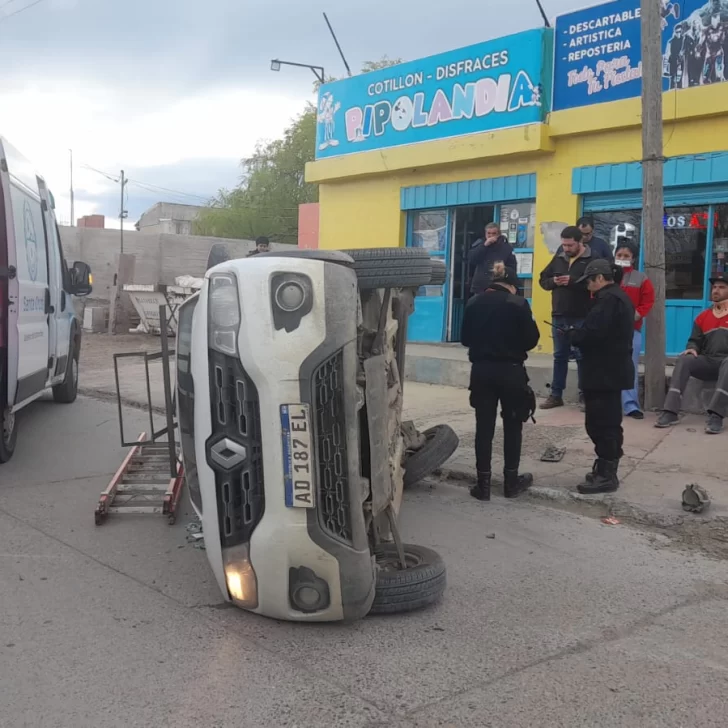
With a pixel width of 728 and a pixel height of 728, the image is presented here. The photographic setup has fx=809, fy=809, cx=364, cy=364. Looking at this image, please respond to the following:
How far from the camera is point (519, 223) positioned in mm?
11773

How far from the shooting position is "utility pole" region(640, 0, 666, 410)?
308 inches

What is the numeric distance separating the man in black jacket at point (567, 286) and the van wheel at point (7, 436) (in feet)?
17.1

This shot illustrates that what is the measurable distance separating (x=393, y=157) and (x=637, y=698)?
1109cm

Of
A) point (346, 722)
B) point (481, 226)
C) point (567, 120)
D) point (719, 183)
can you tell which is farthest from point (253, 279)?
point (481, 226)

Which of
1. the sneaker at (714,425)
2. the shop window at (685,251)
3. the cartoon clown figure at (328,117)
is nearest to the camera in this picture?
the sneaker at (714,425)

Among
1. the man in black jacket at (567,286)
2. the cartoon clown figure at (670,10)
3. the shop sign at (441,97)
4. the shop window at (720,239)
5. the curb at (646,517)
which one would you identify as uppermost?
the cartoon clown figure at (670,10)

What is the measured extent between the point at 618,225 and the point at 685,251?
97 centimetres

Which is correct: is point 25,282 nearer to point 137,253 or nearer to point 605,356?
point 605,356

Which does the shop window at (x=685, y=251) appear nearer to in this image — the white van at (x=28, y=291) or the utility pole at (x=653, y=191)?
the utility pole at (x=653, y=191)

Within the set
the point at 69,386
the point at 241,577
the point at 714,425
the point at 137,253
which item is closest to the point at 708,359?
the point at 714,425

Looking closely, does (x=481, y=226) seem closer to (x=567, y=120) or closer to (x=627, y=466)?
(x=567, y=120)

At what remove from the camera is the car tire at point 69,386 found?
9.76m

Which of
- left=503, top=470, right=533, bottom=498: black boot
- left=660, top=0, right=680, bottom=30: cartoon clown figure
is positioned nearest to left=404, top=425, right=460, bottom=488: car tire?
left=503, top=470, right=533, bottom=498: black boot

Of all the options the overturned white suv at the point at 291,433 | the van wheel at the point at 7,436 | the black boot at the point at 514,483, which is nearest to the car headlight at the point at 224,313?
the overturned white suv at the point at 291,433
